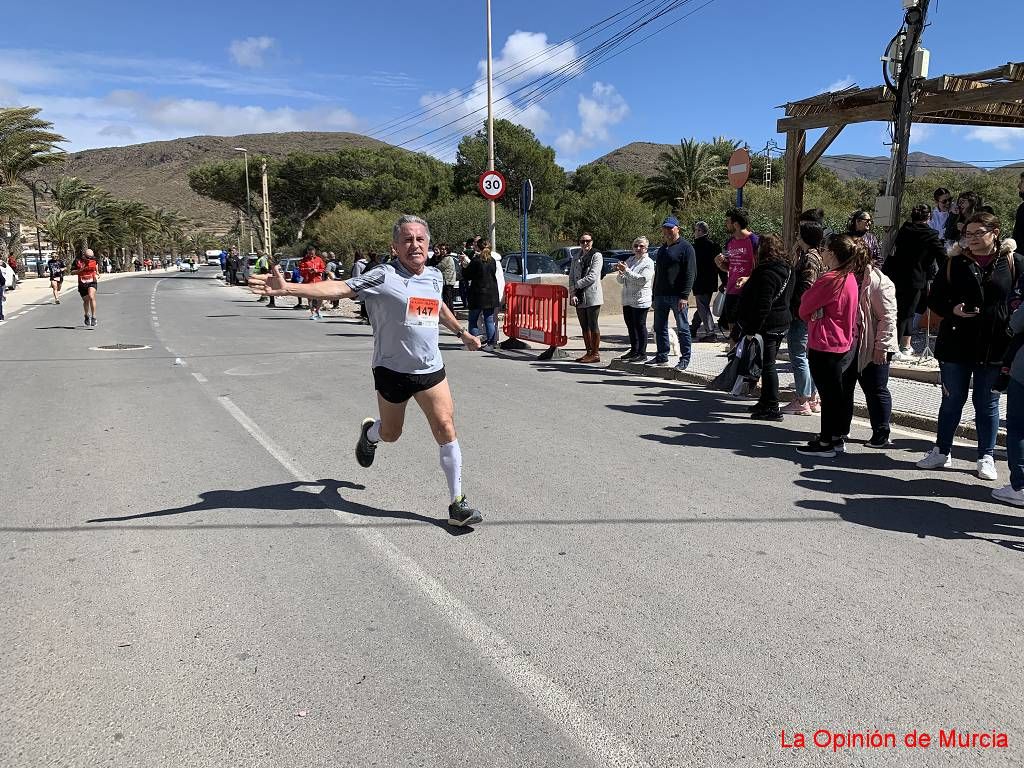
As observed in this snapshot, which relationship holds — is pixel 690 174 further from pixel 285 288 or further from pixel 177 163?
pixel 177 163

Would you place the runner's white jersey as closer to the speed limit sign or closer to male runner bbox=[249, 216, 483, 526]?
male runner bbox=[249, 216, 483, 526]

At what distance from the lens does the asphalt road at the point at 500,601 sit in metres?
2.76

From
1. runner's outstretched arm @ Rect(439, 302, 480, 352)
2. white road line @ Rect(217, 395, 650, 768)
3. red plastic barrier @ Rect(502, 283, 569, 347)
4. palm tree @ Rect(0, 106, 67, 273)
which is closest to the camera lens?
white road line @ Rect(217, 395, 650, 768)

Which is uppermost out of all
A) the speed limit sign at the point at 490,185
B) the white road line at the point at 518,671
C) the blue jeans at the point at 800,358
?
the speed limit sign at the point at 490,185

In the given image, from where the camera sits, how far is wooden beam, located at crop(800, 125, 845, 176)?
46.2ft

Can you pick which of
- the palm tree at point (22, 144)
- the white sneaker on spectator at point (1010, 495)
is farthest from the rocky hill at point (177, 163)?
the white sneaker on spectator at point (1010, 495)

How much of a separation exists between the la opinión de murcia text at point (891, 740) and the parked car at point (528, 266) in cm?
1954

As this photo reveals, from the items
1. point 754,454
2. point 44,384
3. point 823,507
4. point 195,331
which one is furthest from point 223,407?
point 195,331

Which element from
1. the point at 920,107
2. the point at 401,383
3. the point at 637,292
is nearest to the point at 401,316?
the point at 401,383

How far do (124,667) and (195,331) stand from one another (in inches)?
602

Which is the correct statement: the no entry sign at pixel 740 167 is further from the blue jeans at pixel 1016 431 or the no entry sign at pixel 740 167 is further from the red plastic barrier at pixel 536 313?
the blue jeans at pixel 1016 431

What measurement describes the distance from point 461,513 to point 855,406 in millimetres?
5119

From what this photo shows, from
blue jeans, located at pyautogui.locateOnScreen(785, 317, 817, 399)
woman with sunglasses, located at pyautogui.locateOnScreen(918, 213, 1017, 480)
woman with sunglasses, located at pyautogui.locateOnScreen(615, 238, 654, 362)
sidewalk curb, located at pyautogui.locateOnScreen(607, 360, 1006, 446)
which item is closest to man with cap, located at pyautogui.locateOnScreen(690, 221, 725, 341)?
woman with sunglasses, located at pyautogui.locateOnScreen(615, 238, 654, 362)

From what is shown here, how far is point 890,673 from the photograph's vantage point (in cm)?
311
